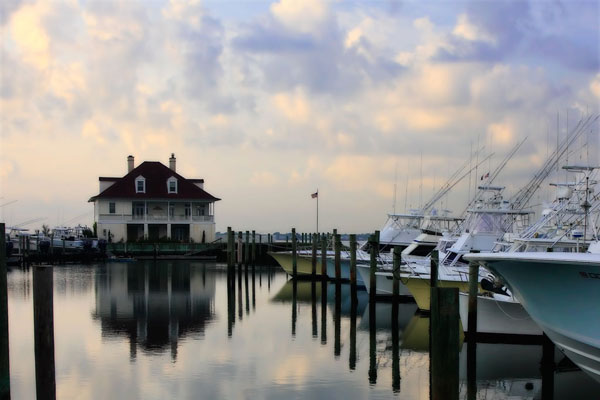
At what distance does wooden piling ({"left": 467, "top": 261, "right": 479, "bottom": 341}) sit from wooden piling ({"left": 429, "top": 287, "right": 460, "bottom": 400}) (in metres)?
10.1

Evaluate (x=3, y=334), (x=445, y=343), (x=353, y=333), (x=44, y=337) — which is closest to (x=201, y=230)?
(x=353, y=333)

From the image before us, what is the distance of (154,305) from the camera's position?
31.7 meters

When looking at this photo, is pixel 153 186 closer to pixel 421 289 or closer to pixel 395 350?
pixel 421 289

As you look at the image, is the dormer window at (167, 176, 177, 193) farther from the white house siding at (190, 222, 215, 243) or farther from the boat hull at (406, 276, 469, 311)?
the boat hull at (406, 276, 469, 311)

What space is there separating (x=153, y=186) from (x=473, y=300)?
185 feet

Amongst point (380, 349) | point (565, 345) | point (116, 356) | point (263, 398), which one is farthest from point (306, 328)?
point (565, 345)

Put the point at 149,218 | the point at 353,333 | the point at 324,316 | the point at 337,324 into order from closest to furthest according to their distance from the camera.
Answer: the point at 353,333 < the point at 337,324 < the point at 324,316 < the point at 149,218

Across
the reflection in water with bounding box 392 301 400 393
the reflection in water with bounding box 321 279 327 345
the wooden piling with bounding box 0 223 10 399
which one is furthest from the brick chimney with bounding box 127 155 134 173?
the wooden piling with bounding box 0 223 10 399

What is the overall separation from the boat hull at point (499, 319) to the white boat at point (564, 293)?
18.0 feet

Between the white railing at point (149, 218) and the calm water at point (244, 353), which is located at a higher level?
the white railing at point (149, 218)

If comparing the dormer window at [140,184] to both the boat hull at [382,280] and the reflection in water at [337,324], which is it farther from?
the boat hull at [382,280]

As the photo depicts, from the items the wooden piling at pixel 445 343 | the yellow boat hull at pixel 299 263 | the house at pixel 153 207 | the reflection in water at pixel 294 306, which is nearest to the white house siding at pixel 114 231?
the house at pixel 153 207

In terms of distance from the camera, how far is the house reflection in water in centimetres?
2384

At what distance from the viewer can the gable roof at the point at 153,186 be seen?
235ft
